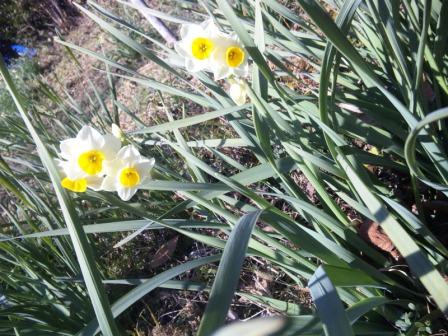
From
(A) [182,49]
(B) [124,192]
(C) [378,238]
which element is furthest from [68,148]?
(C) [378,238]

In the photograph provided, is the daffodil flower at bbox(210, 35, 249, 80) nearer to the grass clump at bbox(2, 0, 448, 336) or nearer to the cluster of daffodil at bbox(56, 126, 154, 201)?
the grass clump at bbox(2, 0, 448, 336)

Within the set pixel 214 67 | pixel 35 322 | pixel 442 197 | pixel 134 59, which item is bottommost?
pixel 442 197

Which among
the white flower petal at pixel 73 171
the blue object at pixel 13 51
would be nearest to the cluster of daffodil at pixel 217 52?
the white flower petal at pixel 73 171

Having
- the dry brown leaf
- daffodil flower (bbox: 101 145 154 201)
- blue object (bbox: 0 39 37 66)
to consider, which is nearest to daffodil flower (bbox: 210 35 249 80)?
daffodil flower (bbox: 101 145 154 201)

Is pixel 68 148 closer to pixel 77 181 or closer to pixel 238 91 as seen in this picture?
pixel 77 181

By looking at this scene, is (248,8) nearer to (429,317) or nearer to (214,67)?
(214,67)

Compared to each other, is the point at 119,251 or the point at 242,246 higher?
the point at 119,251

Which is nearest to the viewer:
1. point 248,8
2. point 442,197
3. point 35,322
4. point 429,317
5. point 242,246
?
point 242,246

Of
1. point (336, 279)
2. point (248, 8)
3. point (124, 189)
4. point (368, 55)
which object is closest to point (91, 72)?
point (248, 8)

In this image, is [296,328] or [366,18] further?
[366,18]
